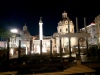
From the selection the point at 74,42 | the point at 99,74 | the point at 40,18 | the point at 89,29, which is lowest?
the point at 99,74

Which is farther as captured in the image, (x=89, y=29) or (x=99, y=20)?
(x=89, y=29)

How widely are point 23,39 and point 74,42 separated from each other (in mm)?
24017

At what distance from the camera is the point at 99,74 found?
12.3 meters

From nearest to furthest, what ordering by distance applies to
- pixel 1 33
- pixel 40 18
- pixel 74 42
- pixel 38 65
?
pixel 38 65 < pixel 1 33 < pixel 40 18 < pixel 74 42

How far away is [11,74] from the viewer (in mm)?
11391

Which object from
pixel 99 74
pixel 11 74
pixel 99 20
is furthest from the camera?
pixel 99 20

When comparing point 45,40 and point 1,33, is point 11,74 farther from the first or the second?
point 45,40

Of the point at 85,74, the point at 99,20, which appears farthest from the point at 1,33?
the point at 99,20

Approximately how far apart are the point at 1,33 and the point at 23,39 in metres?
39.2

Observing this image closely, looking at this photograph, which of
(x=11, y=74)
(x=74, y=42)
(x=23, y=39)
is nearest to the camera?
(x=11, y=74)

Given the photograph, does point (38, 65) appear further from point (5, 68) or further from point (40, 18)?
point (40, 18)

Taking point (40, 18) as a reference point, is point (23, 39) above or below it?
below

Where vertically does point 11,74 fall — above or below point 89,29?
below

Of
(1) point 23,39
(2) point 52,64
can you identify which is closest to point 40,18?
(1) point 23,39
